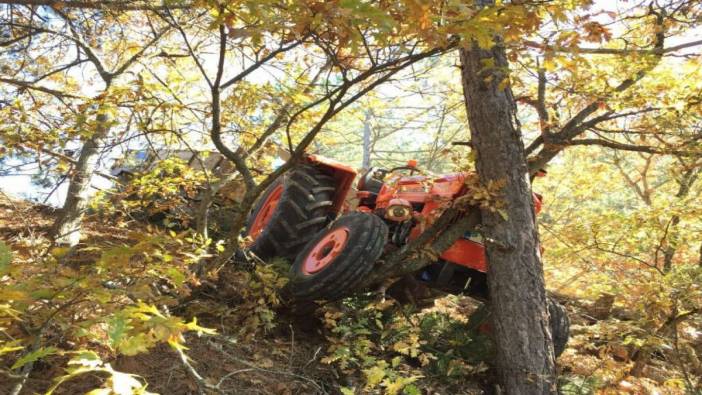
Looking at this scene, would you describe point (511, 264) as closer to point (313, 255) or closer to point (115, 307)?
point (313, 255)

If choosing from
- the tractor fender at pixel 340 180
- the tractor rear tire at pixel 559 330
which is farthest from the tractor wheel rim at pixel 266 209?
the tractor rear tire at pixel 559 330

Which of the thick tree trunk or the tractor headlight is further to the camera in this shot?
the tractor headlight

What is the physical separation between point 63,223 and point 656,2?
6.01 meters

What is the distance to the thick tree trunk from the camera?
137 inches

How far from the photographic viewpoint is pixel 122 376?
141 centimetres

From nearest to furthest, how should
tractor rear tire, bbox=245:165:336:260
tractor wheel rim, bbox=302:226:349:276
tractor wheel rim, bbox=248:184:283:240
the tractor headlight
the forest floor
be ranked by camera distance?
1. the forest floor
2. tractor wheel rim, bbox=302:226:349:276
3. the tractor headlight
4. tractor rear tire, bbox=245:165:336:260
5. tractor wheel rim, bbox=248:184:283:240

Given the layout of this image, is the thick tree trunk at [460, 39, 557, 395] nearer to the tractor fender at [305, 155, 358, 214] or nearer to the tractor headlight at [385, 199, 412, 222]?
the tractor headlight at [385, 199, 412, 222]

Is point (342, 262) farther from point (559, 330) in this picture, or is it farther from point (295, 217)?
point (559, 330)

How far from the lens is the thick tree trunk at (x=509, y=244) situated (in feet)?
11.4

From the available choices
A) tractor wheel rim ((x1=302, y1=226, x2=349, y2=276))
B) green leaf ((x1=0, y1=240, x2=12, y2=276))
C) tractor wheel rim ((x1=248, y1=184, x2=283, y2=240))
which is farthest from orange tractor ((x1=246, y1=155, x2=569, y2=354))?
green leaf ((x1=0, y1=240, x2=12, y2=276))

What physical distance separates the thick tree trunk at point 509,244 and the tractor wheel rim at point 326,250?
1122mm

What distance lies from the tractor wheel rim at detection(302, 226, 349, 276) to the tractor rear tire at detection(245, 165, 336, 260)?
52cm

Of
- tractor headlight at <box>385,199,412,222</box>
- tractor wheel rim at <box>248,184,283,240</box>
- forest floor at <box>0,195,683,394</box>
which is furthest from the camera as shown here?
tractor wheel rim at <box>248,184,283,240</box>

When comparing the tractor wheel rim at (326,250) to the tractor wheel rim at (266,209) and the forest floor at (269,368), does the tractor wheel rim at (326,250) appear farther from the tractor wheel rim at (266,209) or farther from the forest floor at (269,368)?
the tractor wheel rim at (266,209)
